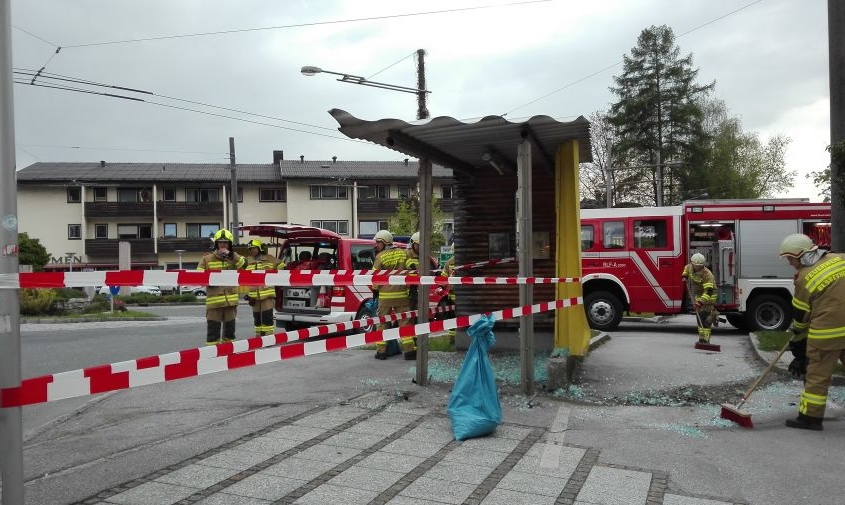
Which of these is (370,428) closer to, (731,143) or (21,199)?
(731,143)

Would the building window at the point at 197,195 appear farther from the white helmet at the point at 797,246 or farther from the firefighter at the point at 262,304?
the white helmet at the point at 797,246

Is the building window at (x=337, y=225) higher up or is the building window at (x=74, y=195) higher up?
the building window at (x=74, y=195)

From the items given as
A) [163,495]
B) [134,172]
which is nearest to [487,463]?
[163,495]

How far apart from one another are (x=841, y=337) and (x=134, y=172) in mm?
53331

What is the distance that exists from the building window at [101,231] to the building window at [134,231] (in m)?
0.94

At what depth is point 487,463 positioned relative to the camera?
4352 millimetres

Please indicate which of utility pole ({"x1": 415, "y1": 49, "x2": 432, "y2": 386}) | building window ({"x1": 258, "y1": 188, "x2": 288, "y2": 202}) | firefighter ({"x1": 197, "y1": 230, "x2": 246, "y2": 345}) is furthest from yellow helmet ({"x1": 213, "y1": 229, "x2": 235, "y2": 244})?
building window ({"x1": 258, "y1": 188, "x2": 288, "y2": 202})

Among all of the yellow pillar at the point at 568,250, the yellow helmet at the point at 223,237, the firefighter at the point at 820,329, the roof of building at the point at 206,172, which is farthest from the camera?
the roof of building at the point at 206,172

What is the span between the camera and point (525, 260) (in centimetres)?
657

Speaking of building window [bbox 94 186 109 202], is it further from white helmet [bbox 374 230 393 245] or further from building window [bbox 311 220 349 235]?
white helmet [bbox 374 230 393 245]

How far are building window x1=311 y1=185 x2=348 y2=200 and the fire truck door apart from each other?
40484mm

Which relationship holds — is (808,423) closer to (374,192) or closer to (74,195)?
(374,192)

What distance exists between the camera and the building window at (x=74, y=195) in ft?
162

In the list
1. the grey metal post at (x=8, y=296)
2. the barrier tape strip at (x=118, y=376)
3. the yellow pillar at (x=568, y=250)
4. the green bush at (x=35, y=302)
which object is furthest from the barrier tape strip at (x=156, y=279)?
the green bush at (x=35, y=302)
